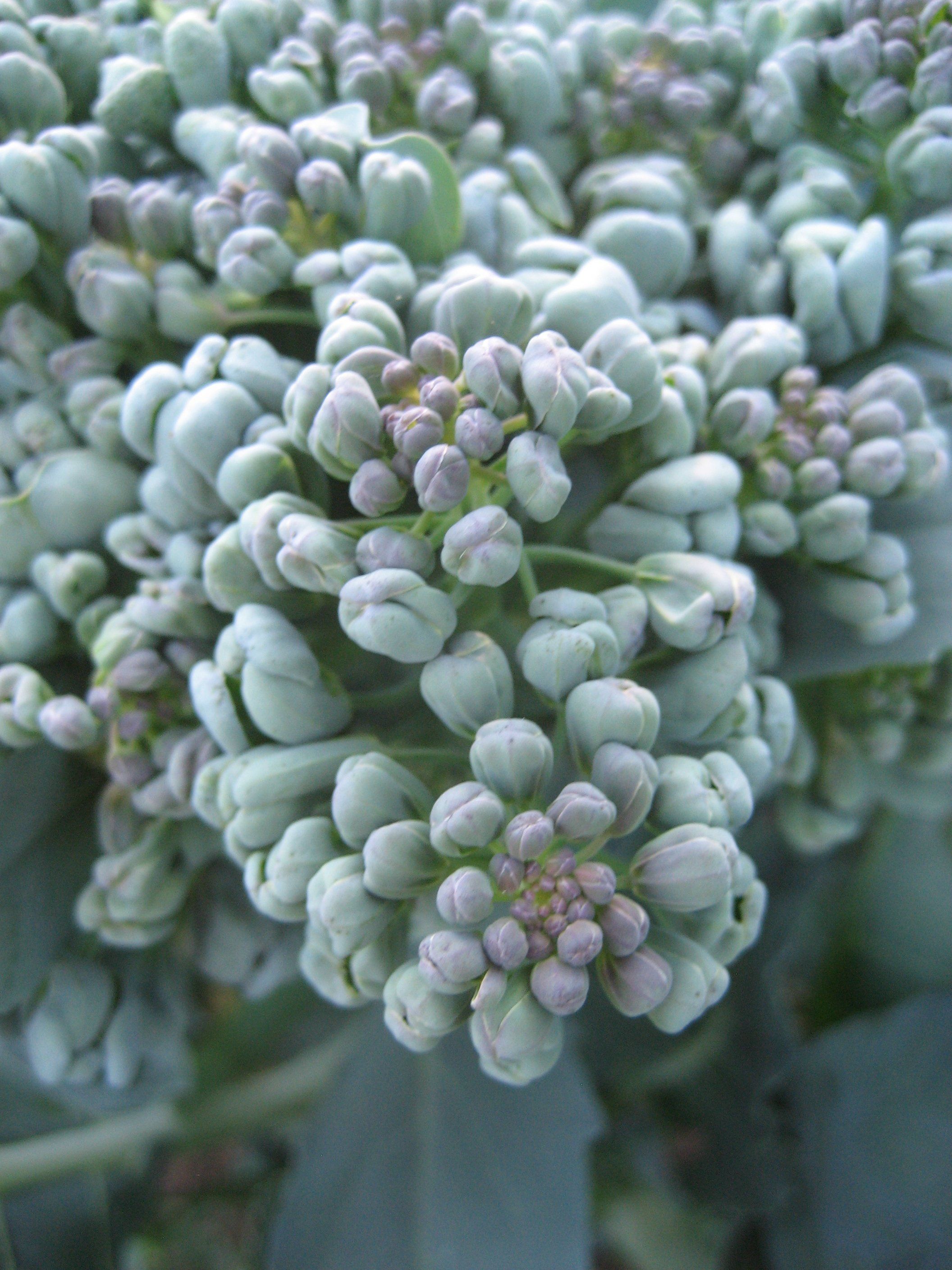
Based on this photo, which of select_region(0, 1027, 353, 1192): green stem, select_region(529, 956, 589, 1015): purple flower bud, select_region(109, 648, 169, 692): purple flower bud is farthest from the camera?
select_region(0, 1027, 353, 1192): green stem

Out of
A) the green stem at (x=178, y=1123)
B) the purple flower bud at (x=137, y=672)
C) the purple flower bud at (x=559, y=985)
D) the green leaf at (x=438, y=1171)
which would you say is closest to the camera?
the purple flower bud at (x=559, y=985)

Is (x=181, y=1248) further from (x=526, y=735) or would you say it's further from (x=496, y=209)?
(x=496, y=209)

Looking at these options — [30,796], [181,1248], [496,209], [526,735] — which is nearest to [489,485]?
[526,735]

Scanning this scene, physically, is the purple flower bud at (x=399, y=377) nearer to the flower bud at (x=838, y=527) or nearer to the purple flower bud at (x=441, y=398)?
the purple flower bud at (x=441, y=398)

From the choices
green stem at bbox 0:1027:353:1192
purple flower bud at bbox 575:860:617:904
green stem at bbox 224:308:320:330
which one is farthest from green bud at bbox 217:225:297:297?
green stem at bbox 0:1027:353:1192

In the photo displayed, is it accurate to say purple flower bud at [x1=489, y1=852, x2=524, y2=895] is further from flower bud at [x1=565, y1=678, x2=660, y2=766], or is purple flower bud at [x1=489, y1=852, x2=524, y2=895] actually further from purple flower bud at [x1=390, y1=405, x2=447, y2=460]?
purple flower bud at [x1=390, y1=405, x2=447, y2=460]

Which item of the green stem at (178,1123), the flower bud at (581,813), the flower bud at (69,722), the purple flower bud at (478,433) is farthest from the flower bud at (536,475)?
the green stem at (178,1123)
